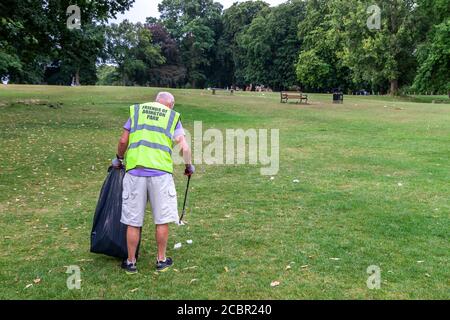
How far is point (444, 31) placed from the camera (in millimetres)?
41531

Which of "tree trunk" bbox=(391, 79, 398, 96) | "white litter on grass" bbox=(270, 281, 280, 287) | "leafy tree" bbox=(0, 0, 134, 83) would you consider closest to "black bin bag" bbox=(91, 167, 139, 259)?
"white litter on grass" bbox=(270, 281, 280, 287)

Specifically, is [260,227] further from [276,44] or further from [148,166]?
[276,44]

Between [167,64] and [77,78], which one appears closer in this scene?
[77,78]

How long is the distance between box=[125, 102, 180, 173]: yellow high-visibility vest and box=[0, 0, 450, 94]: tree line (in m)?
15.5

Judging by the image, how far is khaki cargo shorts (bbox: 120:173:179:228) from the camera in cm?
490

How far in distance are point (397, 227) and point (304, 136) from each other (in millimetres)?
10344

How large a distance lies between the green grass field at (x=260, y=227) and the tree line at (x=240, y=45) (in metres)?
9.35

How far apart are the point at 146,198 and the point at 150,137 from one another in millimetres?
636

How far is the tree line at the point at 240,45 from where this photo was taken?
2238cm

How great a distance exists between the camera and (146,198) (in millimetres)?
5016

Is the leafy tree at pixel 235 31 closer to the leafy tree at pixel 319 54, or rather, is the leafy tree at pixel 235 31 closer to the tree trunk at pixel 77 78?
the leafy tree at pixel 319 54

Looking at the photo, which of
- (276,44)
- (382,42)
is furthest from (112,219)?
(276,44)

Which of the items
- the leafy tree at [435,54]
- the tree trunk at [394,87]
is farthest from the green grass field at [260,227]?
the tree trunk at [394,87]

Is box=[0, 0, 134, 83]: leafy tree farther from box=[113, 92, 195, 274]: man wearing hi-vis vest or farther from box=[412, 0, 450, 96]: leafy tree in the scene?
box=[412, 0, 450, 96]: leafy tree
